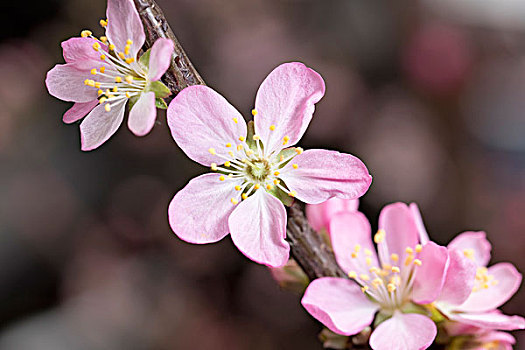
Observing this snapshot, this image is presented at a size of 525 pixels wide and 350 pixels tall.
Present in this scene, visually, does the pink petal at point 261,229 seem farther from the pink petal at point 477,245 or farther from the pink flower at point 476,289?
the pink petal at point 477,245

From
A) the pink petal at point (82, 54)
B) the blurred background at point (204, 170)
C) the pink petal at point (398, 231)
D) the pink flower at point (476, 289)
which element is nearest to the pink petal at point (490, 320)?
the pink flower at point (476, 289)

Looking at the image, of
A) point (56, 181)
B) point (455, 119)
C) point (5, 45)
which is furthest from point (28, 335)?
point (455, 119)

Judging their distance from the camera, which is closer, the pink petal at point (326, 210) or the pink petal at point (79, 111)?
the pink petal at point (79, 111)

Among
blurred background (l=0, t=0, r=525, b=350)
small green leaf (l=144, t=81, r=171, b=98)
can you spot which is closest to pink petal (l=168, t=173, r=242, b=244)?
small green leaf (l=144, t=81, r=171, b=98)

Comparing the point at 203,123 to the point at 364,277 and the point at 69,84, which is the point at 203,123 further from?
the point at 364,277

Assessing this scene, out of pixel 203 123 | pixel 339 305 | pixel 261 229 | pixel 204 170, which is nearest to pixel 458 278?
pixel 339 305

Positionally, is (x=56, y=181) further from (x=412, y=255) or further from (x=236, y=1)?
(x=412, y=255)
